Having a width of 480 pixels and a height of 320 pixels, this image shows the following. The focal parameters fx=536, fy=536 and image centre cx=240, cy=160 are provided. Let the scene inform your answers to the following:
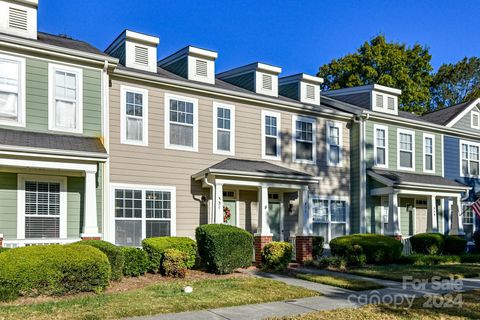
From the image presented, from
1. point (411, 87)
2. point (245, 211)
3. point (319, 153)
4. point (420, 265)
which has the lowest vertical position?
point (420, 265)

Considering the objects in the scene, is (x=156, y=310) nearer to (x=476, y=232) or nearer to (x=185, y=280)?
(x=185, y=280)

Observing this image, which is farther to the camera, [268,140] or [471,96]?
[471,96]

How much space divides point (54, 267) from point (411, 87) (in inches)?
1219

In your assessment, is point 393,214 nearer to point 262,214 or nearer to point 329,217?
point 329,217

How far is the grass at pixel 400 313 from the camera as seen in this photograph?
932 centimetres

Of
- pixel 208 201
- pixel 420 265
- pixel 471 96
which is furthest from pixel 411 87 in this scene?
pixel 208 201

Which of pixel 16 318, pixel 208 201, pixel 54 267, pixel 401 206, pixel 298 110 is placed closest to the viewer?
pixel 16 318

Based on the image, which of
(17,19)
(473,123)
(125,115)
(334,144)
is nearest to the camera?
(17,19)

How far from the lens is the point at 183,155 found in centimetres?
1638

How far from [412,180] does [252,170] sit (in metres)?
8.05

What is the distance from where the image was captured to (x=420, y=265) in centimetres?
1741

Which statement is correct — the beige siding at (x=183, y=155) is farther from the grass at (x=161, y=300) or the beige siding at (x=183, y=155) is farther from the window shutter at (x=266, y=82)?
the grass at (x=161, y=300)

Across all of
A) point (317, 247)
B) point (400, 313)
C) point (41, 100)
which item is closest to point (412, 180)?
point (317, 247)

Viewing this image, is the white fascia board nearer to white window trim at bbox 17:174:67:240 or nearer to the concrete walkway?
the concrete walkway
